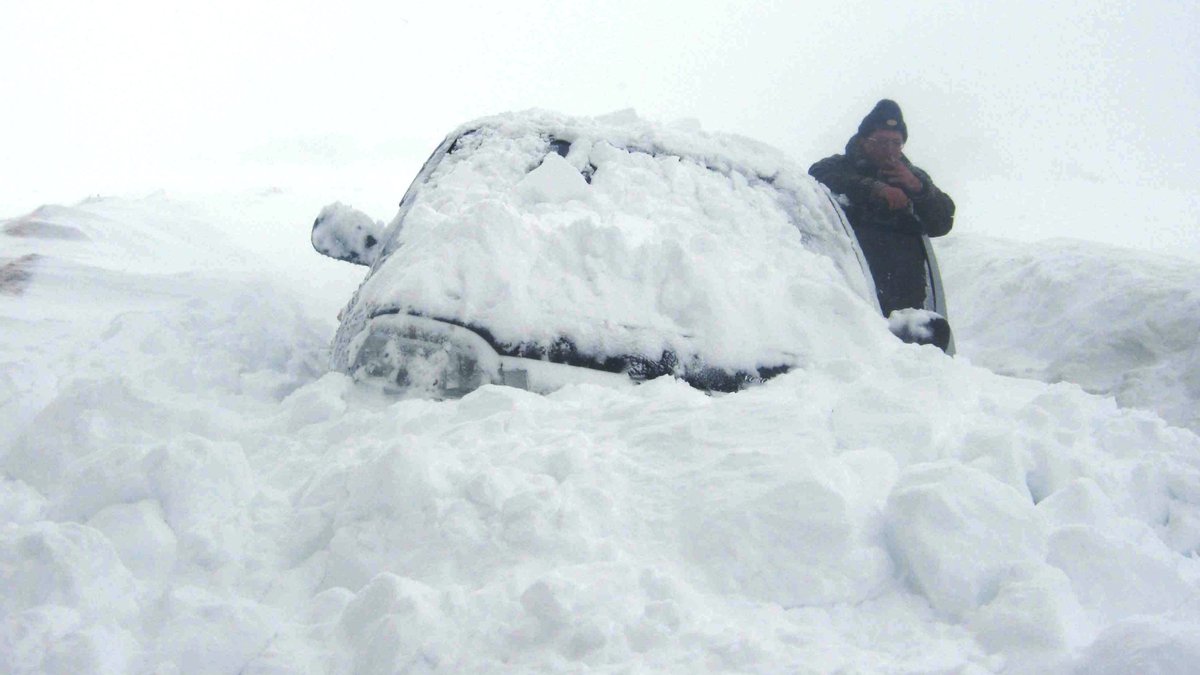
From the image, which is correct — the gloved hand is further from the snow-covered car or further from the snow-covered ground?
the snow-covered ground

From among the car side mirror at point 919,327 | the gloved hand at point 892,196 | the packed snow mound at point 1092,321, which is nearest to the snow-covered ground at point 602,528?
the car side mirror at point 919,327

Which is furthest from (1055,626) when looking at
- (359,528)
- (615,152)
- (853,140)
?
(853,140)

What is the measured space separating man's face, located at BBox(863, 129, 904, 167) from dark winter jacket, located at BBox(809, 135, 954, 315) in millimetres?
63

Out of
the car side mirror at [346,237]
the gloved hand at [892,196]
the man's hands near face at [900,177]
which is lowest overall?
the car side mirror at [346,237]

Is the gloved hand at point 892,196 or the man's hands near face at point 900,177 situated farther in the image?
the man's hands near face at point 900,177

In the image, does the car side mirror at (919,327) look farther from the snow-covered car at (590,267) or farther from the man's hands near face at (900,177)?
the man's hands near face at (900,177)

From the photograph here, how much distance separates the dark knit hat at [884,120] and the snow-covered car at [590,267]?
5.30 feet

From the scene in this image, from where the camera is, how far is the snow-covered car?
2.57 metres

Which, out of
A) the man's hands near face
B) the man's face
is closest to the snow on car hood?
the man's hands near face

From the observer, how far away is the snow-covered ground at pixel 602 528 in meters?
1.40

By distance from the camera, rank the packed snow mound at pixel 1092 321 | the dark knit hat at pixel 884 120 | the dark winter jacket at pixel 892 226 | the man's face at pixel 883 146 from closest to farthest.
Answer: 1. the dark winter jacket at pixel 892 226
2. the packed snow mound at pixel 1092 321
3. the man's face at pixel 883 146
4. the dark knit hat at pixel 884 120

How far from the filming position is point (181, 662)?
139 centimetres

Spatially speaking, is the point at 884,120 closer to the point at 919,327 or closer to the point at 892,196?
the point at 892,196

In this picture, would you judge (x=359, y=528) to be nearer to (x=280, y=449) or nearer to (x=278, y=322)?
(x=280, y=449)
